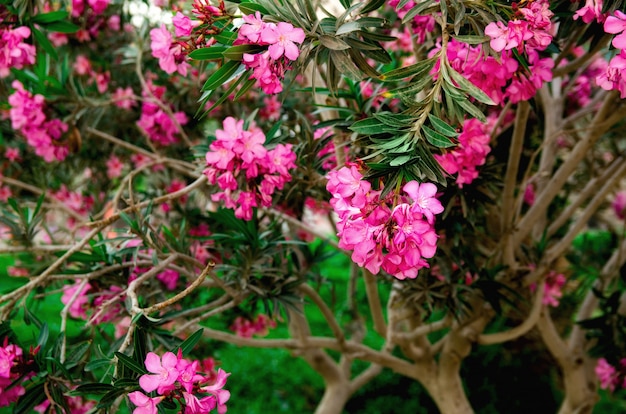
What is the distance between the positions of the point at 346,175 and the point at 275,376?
3.28 metres

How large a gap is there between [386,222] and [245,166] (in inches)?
23.4

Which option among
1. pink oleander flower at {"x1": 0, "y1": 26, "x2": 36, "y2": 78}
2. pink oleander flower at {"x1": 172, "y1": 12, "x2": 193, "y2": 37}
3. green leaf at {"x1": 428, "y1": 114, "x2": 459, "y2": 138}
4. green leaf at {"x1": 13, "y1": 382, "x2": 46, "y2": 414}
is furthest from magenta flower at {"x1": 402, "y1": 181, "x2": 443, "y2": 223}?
pink oleander flower at {"x1": 0, "y1": 26, "x2": 36, "y2": 78}

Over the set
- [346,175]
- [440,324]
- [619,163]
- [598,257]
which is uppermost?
[346,175]

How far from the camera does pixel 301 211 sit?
100 inches

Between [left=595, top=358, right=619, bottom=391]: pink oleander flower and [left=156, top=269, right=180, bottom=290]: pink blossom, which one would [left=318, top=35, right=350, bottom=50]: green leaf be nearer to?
[left=156, top=269, right=180, bottom=290]: pink blossom

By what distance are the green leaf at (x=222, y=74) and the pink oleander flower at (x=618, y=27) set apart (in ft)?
2.39

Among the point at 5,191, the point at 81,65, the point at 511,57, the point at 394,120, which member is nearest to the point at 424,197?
the point at 394,120

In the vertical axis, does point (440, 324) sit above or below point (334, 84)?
below

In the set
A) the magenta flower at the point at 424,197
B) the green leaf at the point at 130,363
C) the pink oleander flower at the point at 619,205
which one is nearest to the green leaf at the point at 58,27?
the green leaf at the point at 130,363

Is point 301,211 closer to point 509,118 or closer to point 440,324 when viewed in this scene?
point 440,324

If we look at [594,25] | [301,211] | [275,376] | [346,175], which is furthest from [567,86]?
[275,376]

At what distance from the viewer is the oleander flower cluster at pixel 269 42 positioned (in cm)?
120

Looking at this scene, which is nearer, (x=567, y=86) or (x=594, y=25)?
(x=594, y=25)

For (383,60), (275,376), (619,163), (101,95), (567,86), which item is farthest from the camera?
(275,376)
